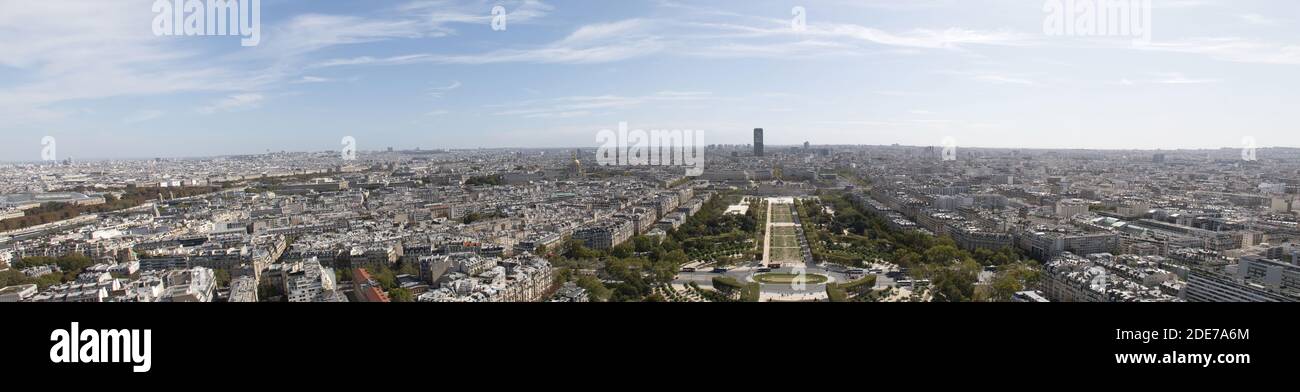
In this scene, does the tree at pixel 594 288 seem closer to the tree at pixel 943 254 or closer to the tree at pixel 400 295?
the tree at pixel 400 295

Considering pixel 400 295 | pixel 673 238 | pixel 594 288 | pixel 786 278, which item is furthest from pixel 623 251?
pixel 400 295

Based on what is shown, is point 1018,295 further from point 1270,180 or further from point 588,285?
point 1270,180

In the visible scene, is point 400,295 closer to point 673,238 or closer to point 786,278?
point 786,278

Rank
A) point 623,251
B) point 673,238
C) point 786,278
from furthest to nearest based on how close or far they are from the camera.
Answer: point 673,238 < point 623,251 < point 786,278

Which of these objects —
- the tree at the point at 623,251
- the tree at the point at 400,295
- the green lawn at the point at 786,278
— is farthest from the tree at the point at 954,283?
the tree at the point at 400,295

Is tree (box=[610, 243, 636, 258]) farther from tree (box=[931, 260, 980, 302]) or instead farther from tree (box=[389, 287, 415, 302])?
tree (box=[931, 260, 980, 302])

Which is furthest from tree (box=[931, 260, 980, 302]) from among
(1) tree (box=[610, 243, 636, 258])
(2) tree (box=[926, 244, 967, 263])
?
(1) tree (box=[610, 243, 636, 258])

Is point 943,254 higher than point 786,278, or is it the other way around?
point 943,254
